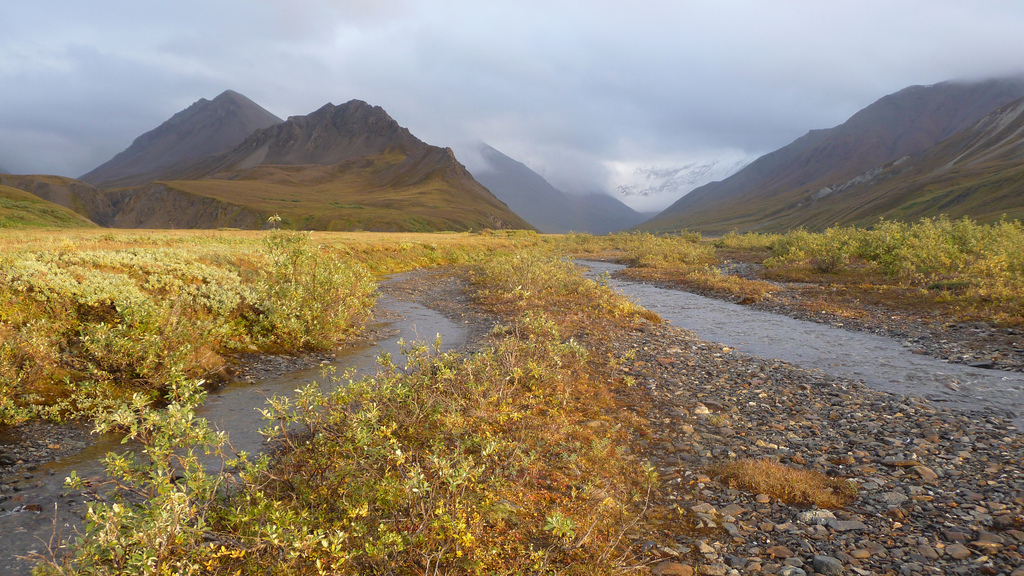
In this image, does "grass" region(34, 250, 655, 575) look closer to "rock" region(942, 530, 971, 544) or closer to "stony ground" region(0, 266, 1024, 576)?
"stony ground" region(0, 266, 1024, 576)

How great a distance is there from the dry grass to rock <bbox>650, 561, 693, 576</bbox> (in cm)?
240

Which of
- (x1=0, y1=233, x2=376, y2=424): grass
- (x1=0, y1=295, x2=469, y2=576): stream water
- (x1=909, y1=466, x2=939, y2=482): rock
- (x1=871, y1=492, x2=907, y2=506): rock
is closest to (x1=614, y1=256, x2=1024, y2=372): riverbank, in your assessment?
(x1=909, y1=466, x2=939, y2=482): rock

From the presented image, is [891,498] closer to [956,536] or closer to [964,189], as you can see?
[956,536]

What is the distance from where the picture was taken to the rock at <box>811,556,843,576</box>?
18.5 feet

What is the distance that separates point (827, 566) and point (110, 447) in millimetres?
11981

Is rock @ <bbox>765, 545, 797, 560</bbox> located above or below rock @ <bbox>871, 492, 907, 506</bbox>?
below

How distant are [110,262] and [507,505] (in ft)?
56.3

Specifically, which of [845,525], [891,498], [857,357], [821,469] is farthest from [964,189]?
[845,525]

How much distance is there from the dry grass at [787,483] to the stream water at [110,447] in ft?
25.0

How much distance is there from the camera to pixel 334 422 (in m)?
7.09

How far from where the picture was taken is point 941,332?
17.9 meters

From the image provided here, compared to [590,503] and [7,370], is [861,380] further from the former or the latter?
[7,370]

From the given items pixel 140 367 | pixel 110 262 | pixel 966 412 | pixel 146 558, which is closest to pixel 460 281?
pixel 110 262

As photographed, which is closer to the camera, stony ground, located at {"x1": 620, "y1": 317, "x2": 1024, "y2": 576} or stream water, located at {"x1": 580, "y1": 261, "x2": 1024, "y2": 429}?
stony ground, located at {"x1": 620, "y1": 317, "x2": 1024, "y2": 576}
